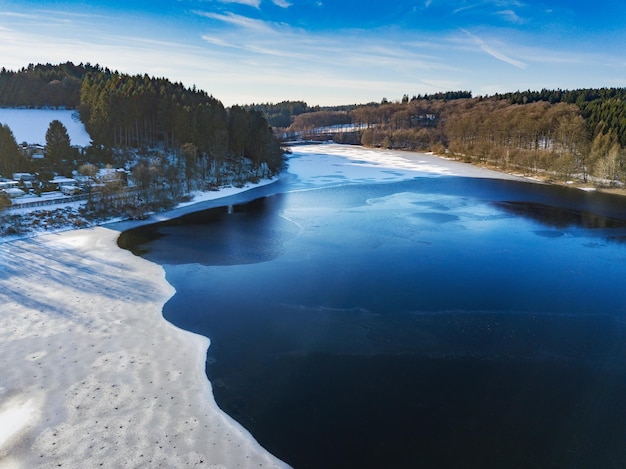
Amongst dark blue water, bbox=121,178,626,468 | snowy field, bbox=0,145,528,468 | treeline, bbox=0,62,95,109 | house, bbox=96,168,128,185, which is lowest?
snowy field, bbox=0,145,528,468

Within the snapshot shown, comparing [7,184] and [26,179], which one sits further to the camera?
[26,179]

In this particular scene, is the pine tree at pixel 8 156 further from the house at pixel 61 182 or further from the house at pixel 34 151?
A: the house at pixel 61 182

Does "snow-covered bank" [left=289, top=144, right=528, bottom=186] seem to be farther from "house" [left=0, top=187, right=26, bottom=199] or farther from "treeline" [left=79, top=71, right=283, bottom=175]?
"house" [left=0, top=187, right=26, bottom=199]

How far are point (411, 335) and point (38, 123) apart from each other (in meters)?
52.4

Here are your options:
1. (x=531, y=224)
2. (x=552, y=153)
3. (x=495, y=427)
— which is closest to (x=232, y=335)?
(x=495, y=427)

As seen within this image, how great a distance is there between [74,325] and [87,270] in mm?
5786

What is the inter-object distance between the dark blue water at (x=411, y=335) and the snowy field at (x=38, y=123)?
25.6 metres

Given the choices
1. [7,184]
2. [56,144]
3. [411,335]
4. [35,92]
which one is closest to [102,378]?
[411,335]

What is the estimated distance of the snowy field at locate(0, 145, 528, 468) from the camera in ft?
27.6

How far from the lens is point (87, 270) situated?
1856 centimetres

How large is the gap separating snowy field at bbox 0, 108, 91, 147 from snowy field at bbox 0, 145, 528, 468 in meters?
29.5

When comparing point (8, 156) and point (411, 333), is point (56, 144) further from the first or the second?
point (411, 333)

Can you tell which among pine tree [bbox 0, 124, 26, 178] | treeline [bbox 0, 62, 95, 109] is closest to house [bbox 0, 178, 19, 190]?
pine tree [bbox 0, 124, 26, 178]

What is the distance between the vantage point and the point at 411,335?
13203 millimetres
